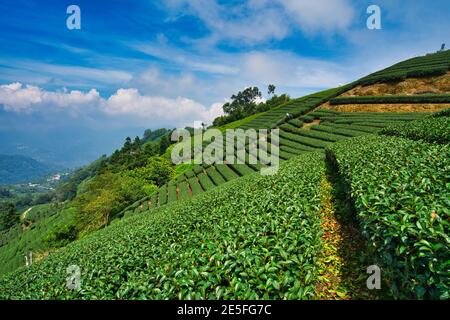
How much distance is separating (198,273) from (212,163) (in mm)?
38744

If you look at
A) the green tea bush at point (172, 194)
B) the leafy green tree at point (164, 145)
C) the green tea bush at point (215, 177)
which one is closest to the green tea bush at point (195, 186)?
the green tea bush at point (215, 177)

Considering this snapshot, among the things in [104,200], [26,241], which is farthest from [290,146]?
[26,241]

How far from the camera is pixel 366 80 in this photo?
166ft

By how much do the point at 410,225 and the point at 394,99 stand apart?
4277 centimetres

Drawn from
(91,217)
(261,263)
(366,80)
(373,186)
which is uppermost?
(366,80)

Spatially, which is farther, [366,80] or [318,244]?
[366,80]

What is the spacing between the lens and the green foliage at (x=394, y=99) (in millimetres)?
32812

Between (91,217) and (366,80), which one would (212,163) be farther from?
(366,80)

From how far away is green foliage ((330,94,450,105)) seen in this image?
3281 centimetres

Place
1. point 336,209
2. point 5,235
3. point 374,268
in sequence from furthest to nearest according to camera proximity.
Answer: point 5,235 < point 336,209 < point 374,268

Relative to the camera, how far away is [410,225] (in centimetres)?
398

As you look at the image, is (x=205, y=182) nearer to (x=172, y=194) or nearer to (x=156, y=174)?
(x=172, y=194)

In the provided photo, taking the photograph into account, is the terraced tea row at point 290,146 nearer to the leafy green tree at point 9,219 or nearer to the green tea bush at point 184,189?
the green tea bush at point 184,189
